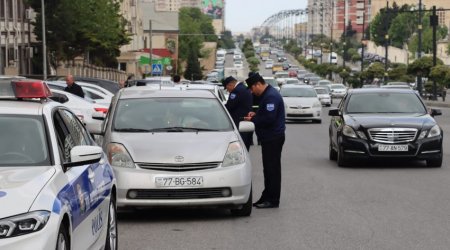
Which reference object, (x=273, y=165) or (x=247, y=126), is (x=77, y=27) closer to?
(x=273, y=165)

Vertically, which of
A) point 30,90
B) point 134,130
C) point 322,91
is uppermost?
point 30,90

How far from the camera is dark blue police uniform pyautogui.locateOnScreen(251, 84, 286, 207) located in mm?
13125

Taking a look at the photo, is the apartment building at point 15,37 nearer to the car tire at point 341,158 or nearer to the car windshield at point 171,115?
the car tire at point 341,158

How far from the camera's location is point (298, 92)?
41.7 meters

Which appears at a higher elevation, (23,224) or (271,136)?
(23,224)

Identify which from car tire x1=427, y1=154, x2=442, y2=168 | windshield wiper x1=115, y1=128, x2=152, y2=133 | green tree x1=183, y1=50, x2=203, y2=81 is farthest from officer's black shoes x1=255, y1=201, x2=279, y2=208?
green tree x1=183, y1=50, x2=203, y2=81

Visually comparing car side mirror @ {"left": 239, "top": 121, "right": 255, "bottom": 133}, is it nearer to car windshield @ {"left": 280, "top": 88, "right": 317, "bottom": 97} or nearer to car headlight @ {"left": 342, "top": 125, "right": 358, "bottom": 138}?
Result: car headlight @ {"left": 342, "top": 125, "right": 358, "bottom": 138}

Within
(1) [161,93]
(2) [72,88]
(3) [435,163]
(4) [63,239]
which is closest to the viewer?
(4) [63,239]

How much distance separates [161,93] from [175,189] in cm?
209

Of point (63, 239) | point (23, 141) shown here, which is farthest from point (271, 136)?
point (63, 239)

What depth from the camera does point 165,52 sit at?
465 ft

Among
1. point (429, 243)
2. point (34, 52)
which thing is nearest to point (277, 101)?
point (429, 243)

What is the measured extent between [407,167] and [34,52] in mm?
48113

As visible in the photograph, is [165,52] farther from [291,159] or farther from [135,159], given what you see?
[135,159]
